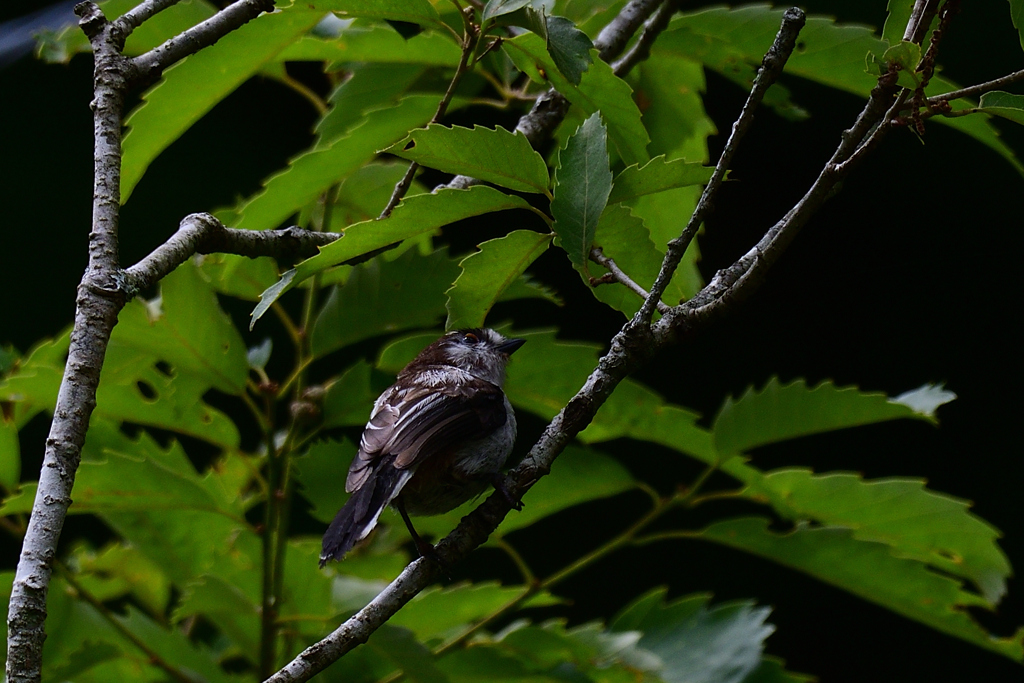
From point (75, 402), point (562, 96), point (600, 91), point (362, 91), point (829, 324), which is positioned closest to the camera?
point (75, 402)

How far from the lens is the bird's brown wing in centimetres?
140

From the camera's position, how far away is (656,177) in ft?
3.61

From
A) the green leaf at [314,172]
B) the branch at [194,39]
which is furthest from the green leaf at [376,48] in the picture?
the branch at [194,39]

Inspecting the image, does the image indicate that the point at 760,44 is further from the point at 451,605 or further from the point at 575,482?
the point at 451,605

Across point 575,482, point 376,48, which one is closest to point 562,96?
point 376,48

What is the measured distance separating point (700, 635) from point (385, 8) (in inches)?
44.9

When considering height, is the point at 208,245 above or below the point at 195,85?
below

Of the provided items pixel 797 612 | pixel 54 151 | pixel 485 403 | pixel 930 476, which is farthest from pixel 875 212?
pixel 54 151

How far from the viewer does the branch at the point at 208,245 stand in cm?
98

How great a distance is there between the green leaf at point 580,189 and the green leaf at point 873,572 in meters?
0.75

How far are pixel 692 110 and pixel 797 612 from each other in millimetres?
2393

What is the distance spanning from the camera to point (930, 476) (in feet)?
11.7

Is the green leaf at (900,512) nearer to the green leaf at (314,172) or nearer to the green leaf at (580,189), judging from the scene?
the green leaf at (580,189)

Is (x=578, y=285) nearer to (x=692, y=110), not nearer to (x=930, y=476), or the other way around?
(x=692, y=110)
